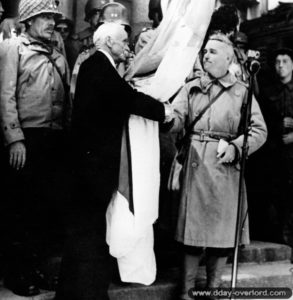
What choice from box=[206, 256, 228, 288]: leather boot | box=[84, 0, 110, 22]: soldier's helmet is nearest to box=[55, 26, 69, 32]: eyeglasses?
box=[84, 0, 110, 22]: soldier's helmet

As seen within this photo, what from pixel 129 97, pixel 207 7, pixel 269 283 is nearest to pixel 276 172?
pixel 269 283

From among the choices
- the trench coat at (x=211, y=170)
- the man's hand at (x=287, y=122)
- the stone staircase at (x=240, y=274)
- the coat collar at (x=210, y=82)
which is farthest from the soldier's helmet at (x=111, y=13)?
the stone staircase at (x=240, y=274)

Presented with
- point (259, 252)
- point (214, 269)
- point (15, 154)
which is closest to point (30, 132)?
point (15, 154)

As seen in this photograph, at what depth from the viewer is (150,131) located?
13.4 ft

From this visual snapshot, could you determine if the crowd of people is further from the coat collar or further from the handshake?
the handshake

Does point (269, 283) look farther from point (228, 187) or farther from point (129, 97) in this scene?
point (129, 97)

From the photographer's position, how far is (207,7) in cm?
433

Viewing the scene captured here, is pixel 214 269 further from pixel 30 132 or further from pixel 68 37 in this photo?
pixel 68 37

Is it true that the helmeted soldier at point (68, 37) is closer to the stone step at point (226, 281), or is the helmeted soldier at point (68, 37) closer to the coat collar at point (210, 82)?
the coat collar at point (210, 82)

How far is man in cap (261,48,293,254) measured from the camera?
5625 mm

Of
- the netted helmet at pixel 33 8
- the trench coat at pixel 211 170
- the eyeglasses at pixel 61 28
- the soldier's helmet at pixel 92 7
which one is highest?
the soldier's helmet at pixel 92 7

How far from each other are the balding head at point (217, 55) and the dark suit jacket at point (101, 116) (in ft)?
2.53

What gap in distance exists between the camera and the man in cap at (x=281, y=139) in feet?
18.5

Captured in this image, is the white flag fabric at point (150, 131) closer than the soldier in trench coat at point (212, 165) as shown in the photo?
Yes
